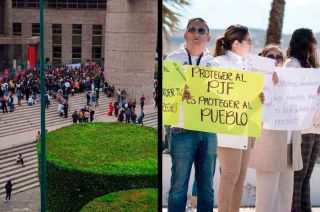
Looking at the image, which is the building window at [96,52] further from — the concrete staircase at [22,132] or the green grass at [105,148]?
the green grass at [105,148]

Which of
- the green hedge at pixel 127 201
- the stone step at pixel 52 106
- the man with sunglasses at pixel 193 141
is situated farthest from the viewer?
the green hedge at pixel 127 201

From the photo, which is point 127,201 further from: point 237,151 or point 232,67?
point 232,67

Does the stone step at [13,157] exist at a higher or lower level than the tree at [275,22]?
lower

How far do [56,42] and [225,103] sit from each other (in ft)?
4.16

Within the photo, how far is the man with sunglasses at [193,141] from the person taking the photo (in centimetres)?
238

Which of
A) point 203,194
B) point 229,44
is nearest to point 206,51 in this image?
point 229,44

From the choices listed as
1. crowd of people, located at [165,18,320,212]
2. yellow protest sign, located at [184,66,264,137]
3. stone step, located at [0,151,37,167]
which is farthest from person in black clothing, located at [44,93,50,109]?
yellow protest sign, located at [184,66,264,137]

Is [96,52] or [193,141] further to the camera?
[96,52]

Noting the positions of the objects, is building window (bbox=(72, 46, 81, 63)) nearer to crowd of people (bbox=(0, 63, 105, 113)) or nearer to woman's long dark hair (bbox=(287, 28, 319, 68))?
crowd of people (bbox=(0, 63, 105, 113))

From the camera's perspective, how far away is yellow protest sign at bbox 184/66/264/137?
2.42 meters

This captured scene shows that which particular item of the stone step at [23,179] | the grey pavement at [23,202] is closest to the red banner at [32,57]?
the stone step at [23,179]

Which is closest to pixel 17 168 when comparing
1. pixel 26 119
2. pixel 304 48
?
pixel 26 119

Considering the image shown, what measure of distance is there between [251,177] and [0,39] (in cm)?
193

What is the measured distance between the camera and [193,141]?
2396mm
